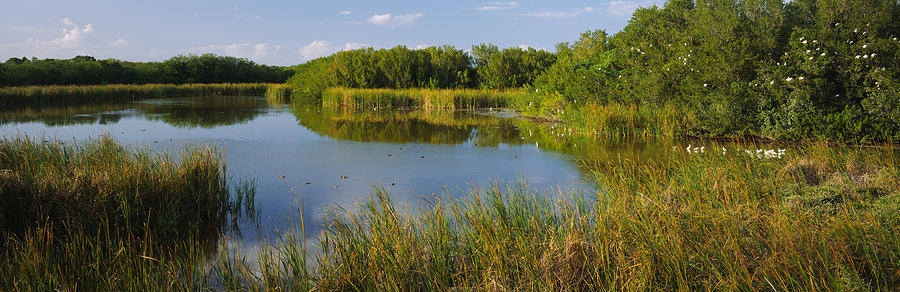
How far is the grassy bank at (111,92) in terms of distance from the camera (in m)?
24.8

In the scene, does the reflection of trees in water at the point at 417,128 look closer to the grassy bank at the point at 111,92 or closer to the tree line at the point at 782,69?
the tree line at the point at 782,69

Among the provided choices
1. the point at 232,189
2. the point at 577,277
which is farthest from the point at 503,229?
the point at 232,189

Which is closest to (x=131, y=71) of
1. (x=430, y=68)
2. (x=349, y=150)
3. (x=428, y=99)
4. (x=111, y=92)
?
(x=111, y=92)

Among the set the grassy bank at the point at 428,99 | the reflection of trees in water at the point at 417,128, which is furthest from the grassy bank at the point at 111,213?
the grassy bank at the point at 428,99

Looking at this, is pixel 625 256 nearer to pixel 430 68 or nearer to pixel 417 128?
pixel 417 128

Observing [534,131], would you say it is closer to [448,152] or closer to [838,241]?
[448,152]

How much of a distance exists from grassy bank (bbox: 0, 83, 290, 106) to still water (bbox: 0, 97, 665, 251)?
20.2 ft

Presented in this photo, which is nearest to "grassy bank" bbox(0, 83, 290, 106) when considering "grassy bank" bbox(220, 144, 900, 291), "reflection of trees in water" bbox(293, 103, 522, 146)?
"reflection of trees in water" bbox(293, 103, 522, 146)

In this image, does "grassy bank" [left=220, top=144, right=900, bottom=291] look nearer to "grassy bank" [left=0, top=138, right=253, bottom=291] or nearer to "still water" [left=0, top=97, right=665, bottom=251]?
"grassy bank" [left=0, top=138, right=253, bottom=291]

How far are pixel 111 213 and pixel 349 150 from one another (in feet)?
19.8

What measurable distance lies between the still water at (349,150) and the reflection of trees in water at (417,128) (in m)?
0.03

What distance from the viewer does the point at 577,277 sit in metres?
3.47

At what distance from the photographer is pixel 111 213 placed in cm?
486

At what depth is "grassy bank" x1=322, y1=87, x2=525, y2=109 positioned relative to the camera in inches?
990
